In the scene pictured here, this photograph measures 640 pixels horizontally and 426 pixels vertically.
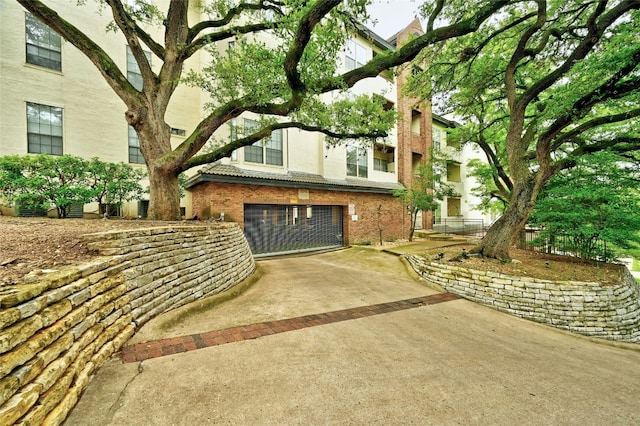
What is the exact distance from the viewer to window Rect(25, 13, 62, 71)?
8641mm

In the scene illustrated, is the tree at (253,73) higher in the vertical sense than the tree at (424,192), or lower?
higher

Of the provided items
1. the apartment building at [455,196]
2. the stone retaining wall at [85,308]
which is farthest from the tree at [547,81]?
the apartment building at [455,196]

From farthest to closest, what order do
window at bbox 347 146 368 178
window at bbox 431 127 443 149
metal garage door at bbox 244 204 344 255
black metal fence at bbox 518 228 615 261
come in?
window at bbox 431 127 443 149
window at bbox 347 146 368 178
metal garage door at bbox 244 204 344 255
black metal fence at bbox 518 228 615 261

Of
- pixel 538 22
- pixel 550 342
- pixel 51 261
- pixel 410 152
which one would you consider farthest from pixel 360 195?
pixel 51 261

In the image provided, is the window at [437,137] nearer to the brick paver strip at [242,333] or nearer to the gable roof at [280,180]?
the gable roof at [280,180]

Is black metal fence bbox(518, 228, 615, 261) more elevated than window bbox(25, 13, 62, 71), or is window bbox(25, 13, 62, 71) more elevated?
window bbox(25, 13, 62, 71)

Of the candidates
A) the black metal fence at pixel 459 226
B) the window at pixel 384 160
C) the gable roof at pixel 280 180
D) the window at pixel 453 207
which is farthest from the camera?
the window at pixel 453 207

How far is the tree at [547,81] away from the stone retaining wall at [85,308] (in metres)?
8.49

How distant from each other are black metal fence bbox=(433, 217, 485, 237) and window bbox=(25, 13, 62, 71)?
864 inches

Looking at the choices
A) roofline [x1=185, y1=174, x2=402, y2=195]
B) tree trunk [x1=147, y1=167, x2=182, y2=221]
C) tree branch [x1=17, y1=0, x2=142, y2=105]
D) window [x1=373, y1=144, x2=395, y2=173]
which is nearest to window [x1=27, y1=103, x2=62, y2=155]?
tree branch [x1=17, y1=0, x2=142, y2=105]

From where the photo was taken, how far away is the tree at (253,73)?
4973 millimetres

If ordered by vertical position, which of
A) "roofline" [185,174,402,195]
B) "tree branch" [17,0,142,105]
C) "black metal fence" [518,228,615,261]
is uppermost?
"tree branch" [17,0,142,105]

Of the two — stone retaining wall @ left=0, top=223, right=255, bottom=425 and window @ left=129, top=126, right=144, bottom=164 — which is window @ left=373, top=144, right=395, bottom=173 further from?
stone retaining wall @ left=0, top=223, right=255, bottom=425

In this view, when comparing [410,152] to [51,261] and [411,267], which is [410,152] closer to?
[411,267]
